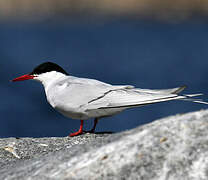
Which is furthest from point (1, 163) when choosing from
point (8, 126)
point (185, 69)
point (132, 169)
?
point (185, 69)

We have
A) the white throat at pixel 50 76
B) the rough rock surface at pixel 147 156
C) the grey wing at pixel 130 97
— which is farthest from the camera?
the white throat at pixel 50 76

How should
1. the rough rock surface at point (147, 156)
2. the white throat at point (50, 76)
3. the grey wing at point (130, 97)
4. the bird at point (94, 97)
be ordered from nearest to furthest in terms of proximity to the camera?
the rough rock surface at point (147, 156), the grey wing at point (130, 97), the bird at point (94, 97), the white throat at point (50, 76)

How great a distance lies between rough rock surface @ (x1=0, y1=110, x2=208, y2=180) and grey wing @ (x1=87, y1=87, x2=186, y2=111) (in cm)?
111

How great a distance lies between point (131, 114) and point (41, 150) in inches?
303

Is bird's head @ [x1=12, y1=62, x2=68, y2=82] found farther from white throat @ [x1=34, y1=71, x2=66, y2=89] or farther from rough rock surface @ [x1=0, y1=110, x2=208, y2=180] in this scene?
rough rock surface @ [x1=0, y1=110, x2=208, y2=180]

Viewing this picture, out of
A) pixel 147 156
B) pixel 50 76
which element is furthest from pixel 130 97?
pixel 147 156

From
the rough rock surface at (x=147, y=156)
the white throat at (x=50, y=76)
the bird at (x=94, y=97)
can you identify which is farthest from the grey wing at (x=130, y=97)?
the rough rock surface at (x=147, y=156)

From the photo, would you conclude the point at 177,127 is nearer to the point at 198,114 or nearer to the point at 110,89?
the point at 198,114

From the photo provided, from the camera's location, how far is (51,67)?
15.4ft

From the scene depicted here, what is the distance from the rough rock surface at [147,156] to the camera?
2.20 meters

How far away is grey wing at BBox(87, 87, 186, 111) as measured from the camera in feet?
12.0

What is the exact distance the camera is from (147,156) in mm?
2250

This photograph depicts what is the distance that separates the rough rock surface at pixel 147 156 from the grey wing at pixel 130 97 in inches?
43.8

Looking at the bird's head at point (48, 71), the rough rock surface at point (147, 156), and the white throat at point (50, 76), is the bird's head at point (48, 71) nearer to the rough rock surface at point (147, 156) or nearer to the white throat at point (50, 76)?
the white throat at point (50, 76)
